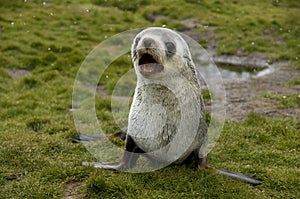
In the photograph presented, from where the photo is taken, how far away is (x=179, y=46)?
16.1 ft

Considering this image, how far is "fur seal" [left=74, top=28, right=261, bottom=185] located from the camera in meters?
4.71

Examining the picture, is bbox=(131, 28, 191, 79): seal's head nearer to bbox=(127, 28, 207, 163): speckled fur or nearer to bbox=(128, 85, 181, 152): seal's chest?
bbox=(127, 28, 207, 163): speckled fur

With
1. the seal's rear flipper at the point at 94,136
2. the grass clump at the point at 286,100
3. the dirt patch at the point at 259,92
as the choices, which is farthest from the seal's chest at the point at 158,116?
the grass clump at the point at 286,100

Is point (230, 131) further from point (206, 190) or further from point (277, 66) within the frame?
point (277, 66)

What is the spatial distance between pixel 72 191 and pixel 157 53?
2.01 m

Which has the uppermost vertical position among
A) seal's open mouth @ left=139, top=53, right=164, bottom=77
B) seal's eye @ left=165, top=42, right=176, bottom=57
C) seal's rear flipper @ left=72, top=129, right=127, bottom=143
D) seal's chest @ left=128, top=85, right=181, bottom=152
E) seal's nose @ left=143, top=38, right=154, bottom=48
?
seal's nose @ left=143, top=38, right=154, bottom=48

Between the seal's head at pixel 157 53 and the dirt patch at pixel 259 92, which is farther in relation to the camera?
the dirt patch at pixel 259 92

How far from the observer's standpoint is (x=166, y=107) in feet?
16.4

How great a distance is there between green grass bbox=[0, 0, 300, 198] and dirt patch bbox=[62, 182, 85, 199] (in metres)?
0.07

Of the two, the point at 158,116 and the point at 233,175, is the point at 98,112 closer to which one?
the point at 158,116

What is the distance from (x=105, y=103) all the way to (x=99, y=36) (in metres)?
7.00

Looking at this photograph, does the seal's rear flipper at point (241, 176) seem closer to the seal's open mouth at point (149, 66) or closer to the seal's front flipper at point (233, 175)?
the seal's front flipper at point (233, 175)

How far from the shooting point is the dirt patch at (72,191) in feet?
15.5

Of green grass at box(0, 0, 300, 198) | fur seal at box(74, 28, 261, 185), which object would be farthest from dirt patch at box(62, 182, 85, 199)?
fur seal at box(74, 28, 261, 185)
